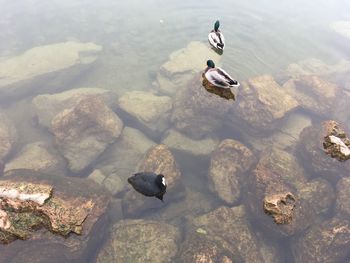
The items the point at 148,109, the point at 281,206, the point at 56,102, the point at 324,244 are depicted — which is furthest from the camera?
the point at 56,102

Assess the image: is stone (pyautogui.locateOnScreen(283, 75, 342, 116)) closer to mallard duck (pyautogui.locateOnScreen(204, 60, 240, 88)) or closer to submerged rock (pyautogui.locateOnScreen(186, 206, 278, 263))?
submerged rock (pyautogui.locateOnScreen(186, 206, 278, 263))

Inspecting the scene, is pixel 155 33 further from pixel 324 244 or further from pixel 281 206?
pixel 324 244

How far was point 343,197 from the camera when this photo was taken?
8016 millimetres

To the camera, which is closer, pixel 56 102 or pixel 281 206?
pixel 281 206

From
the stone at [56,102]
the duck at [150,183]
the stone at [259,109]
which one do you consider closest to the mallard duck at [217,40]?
the duck at [150,183]

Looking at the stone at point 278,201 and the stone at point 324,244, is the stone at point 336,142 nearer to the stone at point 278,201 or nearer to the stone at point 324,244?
the stone at point 278,201

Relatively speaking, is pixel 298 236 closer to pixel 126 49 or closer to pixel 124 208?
pixel 124 208

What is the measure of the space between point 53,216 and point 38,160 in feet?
14.3

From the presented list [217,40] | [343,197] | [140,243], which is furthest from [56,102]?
[343,197]

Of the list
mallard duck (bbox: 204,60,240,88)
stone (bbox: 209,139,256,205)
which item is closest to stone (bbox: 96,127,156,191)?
stone (bbox: 209,139,256,205)

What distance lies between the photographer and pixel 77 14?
21250 millimetres

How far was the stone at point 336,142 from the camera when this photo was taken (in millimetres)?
7449

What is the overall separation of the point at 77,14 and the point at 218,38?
18.1 meters

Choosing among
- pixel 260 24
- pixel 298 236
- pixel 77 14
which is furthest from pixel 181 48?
pixel 298 236
